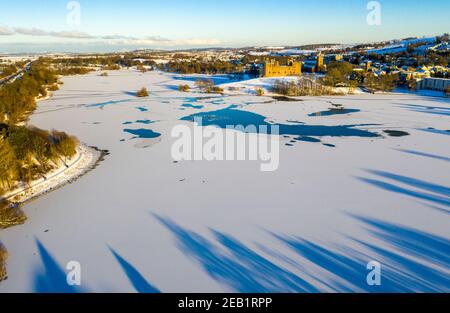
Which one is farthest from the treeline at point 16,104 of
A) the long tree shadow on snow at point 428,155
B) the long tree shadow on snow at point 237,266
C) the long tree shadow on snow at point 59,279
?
the long tree shadow on snow at point 428,155

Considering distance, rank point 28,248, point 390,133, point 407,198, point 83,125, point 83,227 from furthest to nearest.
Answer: point 83,125, point 390,133, point 407,198, point 83,227, point 28,248

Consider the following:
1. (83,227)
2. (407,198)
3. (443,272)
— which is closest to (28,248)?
(83,227)

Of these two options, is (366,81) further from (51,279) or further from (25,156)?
(51,279)

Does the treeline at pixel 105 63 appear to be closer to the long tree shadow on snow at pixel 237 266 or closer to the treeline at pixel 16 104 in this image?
the treeline at pixel 16 104

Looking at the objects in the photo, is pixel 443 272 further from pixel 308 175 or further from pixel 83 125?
pixel 83 125

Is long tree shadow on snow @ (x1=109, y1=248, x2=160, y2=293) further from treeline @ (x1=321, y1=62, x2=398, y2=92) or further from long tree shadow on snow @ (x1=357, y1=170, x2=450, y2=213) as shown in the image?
treeline @ (x1=321, y1=62, x2=398, y2=92)

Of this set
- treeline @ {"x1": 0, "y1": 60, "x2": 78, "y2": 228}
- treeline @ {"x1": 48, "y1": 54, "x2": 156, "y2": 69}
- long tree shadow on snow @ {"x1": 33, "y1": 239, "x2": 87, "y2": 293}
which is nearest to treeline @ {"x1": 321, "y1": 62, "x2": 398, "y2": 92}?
treeline @ {"x1": 0, "y1": 60, "x2": 78, "y2": 228}
